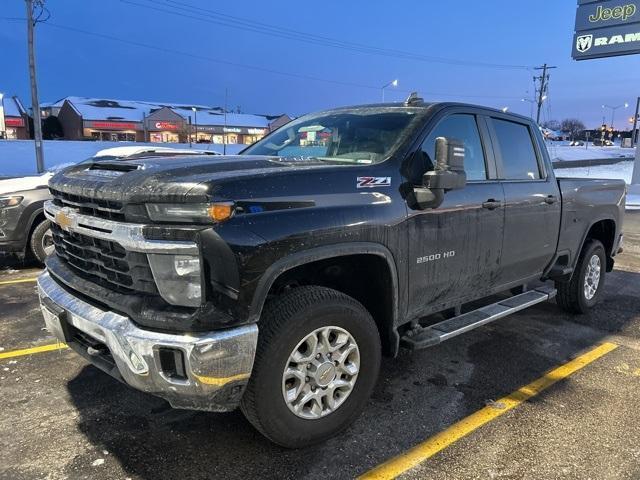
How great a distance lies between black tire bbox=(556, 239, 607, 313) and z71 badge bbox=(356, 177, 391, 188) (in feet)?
10.6

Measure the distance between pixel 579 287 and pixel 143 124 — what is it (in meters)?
65.1

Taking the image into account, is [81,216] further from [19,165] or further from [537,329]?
[19,165]

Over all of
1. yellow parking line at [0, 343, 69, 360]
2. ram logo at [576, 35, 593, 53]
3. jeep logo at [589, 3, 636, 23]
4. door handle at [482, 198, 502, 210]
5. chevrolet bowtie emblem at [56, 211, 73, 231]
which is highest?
Answer: jeep logo at [589, 3, 636, 23]

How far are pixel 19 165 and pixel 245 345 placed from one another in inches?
1271

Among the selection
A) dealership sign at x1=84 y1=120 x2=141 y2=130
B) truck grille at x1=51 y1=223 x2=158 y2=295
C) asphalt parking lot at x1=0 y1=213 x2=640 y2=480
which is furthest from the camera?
dealership sign at x1=84 y1=120 x2=141 y2=130

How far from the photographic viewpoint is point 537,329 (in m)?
5.23

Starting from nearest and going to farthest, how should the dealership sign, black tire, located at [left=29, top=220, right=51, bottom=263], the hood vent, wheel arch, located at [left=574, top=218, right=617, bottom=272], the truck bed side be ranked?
1. the hood vent
2. the truck bed side
3. wheel arch, located at [left=574, top=218, right=617, bottom=272]
4. black tire, located at [left=29, top=220, right=51, bottom=263]
5. the dealership sign

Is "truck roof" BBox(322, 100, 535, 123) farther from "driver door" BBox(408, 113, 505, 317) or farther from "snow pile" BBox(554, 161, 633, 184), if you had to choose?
"snow pile" BBox(554, 161, 633, 184)

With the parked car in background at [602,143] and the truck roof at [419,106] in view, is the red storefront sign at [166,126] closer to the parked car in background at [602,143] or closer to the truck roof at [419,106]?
the truck roof at [419,106]

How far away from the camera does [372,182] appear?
3.16 m

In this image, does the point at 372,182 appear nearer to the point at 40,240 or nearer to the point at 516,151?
the point at 516,151

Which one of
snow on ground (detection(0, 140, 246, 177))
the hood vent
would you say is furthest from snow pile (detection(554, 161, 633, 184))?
the hood vent

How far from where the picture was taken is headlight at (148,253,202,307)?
2512 millimetres

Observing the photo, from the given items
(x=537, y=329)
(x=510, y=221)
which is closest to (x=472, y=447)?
(x=510, y=221)
